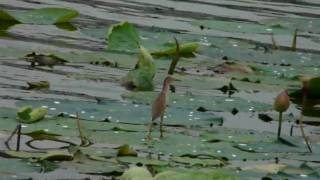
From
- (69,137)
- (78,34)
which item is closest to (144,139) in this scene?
(69,137)

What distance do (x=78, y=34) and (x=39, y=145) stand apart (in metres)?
2.07

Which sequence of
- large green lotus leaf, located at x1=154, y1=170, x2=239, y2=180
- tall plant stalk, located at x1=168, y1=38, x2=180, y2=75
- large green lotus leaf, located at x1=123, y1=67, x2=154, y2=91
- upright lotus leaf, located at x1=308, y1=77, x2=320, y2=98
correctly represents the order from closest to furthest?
large green lotus leaf, located at x1=154, y1=170, x2=239, y2=180
large green lotus leaf, located at x1=123, y1=67, x2=154, y2=91
upright lotus leaf, located at x1=308, y1=77, x2=320, y2=98
tall plant stalk, located at x1=168, y1=38, x2=180, y2=75

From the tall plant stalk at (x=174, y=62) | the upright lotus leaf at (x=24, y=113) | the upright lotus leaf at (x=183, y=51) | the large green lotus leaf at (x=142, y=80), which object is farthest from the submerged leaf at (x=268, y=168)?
the upright lotus leaf at (x=183, y=51)

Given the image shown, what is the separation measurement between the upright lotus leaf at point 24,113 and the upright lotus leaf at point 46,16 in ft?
6.75

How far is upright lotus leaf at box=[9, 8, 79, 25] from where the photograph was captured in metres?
5.44

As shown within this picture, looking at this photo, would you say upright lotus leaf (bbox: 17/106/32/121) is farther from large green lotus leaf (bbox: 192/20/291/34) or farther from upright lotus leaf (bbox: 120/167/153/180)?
large green lotus leaf (bbox: 192/20/291/34)

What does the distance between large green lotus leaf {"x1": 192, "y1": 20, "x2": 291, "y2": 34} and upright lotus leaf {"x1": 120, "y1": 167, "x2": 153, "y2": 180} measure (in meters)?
2.79

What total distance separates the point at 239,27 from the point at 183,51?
0.86 metres

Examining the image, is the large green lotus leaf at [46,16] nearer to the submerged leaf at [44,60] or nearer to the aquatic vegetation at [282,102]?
the submerged leaf at [44,60]

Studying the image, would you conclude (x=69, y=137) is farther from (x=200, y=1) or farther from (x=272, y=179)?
(x=200, y=1)

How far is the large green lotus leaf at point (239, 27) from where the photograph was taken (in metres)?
5.66

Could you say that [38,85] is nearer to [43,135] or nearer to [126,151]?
[43,135]

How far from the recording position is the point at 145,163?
10.2 feet

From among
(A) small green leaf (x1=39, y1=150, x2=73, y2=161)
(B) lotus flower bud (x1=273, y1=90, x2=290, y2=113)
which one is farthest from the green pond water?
(B) lotus flower bud (x1=273, y1=90, x2=290, y2=113)
